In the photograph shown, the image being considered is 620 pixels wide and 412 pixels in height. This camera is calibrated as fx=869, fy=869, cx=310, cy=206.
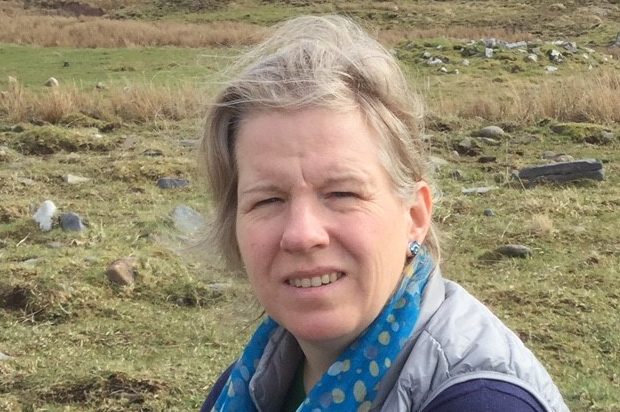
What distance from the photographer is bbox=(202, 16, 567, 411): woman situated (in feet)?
4.56

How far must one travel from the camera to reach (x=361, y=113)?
1.59 meters

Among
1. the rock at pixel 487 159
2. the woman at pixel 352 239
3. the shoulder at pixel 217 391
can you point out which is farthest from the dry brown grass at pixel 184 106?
the woman at pixel 352 239

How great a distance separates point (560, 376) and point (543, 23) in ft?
95.4

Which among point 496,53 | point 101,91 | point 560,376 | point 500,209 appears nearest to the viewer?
point 560,376

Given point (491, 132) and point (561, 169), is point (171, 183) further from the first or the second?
point (491, 132)

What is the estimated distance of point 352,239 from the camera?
152 centimetres

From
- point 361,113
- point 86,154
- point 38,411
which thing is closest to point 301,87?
point 361,113

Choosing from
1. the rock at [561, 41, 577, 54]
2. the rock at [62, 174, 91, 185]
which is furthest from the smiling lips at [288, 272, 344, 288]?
the rock at [561, 41, 577, 54]

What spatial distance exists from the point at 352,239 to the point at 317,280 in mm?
95

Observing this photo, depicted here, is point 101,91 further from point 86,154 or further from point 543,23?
point 543,23

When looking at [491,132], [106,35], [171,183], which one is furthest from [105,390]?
[106,35]

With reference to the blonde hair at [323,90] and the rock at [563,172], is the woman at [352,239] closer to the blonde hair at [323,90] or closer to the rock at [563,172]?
the blonde hair at [323,90]

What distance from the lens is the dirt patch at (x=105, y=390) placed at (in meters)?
3.73

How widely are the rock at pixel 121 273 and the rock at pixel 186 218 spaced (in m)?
0.96
